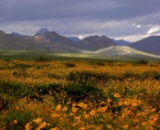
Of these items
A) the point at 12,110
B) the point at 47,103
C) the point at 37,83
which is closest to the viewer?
the point at 12,110

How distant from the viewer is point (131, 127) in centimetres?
773

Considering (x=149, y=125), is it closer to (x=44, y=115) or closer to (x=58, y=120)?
(x=58, y=120)

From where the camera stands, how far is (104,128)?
8117 mm

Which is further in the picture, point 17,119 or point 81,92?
point 81,92

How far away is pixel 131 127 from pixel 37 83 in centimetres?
1051

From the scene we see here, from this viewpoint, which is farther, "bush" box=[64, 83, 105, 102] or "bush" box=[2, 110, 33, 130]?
"bush" box=[64, 83, 105, 102]

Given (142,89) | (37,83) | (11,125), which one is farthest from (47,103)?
(37,83)

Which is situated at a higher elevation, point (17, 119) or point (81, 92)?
point (17, 119)

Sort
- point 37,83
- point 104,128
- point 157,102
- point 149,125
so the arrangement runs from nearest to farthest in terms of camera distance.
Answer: point 149,125 < point 104,128 < point 157,102 < point 37,83

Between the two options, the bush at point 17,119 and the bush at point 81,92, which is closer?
the bush at point 17,119

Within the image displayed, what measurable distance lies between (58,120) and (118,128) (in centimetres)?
145

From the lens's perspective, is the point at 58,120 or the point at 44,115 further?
the point at 44,115

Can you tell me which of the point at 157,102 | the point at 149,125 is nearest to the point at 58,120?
the point at 149,125

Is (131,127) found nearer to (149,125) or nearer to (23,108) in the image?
(149,125)
